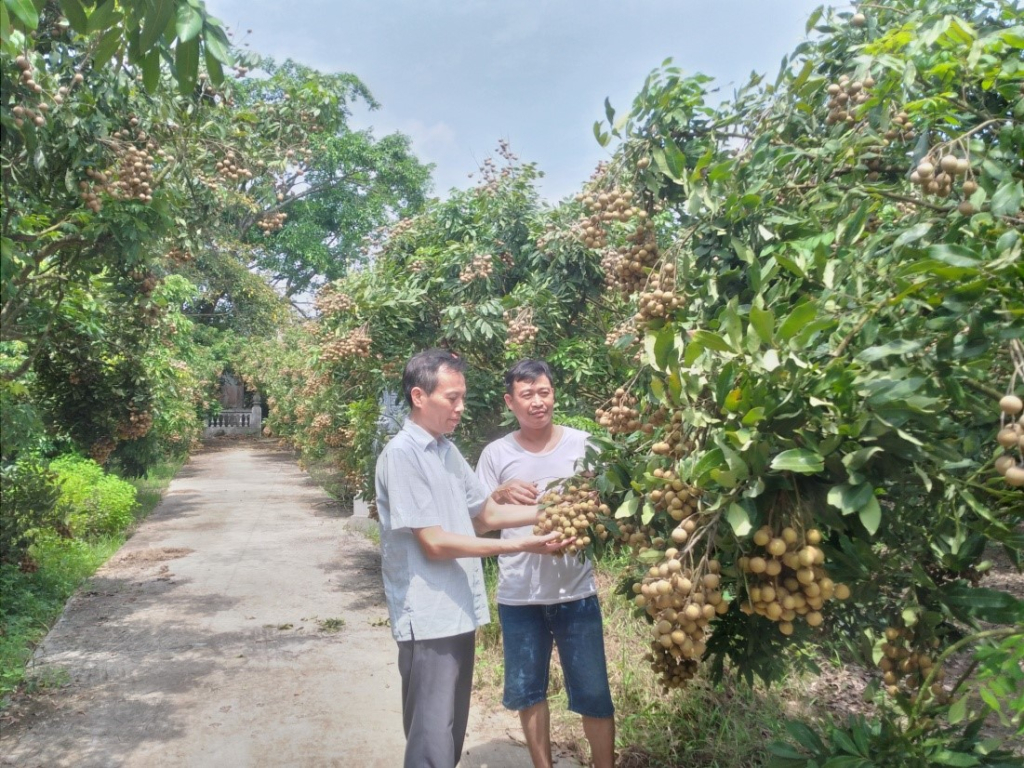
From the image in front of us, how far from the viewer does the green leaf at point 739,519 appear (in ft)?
5.31

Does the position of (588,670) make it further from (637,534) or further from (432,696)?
(637,534)

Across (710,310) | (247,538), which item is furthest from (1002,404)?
(247,538)

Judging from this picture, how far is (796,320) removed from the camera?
1629 millimetres

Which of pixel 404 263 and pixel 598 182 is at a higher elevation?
pixel 404 263

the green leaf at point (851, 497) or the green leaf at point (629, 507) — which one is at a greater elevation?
the green leaf at point (851, 497)

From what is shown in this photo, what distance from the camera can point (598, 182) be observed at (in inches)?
117

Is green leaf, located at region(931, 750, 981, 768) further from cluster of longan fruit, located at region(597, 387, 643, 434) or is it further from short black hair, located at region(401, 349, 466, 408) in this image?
short black hair, located at region(401, 349, 466, 408)

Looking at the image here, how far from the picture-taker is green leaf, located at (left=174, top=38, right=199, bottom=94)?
2367 mm

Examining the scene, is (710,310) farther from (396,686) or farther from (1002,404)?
(396,686)

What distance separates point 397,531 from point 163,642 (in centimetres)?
413

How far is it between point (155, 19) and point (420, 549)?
1760 millimetres

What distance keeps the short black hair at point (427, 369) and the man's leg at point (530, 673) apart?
39.9 inches

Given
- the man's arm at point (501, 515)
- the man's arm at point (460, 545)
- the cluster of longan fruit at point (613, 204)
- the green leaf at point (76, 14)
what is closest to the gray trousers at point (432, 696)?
the man's arm at point (460, 545)

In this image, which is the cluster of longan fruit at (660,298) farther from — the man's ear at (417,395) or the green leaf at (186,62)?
the green leaf at (186,62)
